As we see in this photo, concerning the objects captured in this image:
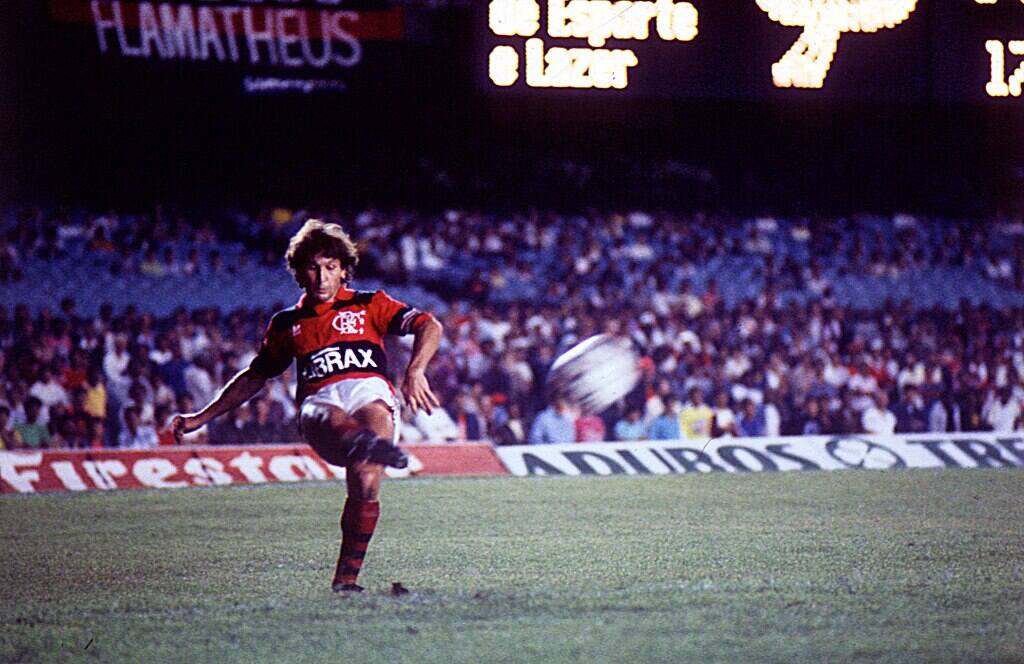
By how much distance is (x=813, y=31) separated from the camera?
14.4 metres

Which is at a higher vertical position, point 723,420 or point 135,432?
point 135,432

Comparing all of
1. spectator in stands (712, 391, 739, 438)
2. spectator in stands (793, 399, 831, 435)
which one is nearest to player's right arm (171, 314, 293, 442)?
spectator in stands (712, 391, 739, 438)

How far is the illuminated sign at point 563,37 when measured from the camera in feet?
44.9

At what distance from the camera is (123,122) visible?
2981 cm

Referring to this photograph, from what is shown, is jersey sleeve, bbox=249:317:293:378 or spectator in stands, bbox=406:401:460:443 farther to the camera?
spectator in stands, bbox=406:401:460:443

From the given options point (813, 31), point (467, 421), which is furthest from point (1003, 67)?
point (467, 421)

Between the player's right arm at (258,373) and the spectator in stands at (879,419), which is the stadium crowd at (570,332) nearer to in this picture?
the spectator in stands at (879,419)

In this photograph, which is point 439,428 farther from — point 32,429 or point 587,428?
point 32,429

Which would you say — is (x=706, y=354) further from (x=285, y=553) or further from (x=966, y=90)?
(x=285, y=553)

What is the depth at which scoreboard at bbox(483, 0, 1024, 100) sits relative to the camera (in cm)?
1371

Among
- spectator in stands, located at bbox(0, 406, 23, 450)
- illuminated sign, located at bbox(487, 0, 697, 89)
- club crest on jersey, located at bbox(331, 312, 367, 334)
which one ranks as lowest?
spectator in stands, located at bbox(0, 406, 23, 450)

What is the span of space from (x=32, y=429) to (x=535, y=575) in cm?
989

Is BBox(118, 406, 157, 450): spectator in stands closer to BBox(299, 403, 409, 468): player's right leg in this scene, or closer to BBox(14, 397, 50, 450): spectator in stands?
Result: BBox(14, 397, 50, 450): spectator in stands

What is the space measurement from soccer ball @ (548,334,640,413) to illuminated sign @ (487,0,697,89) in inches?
206
